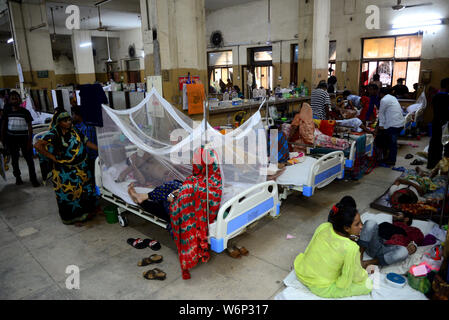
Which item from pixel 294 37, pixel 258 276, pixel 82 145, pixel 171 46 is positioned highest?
pixel 294 37

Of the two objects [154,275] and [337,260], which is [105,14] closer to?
[154,275]

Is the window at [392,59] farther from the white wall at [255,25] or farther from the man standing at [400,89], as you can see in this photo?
the white wall at [255,25]

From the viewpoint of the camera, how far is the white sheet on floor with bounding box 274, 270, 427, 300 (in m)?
2.50

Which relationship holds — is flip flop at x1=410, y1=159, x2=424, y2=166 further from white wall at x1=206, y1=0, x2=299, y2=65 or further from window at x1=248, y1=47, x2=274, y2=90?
window at x1=248, y1=47, x2=274, y2=90

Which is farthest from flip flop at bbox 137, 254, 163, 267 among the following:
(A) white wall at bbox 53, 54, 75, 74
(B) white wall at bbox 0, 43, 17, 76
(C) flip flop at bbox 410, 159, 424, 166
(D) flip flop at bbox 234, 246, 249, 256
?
(A) white wall at bbox 53, 54, 75, 74

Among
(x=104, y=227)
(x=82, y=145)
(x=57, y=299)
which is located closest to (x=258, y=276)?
(x=57, y=299)

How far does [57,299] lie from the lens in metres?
2.71

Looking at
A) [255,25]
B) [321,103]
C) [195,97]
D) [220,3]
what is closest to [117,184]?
[195,97]

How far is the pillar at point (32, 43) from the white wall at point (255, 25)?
6.65m

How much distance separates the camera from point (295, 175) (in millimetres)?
4184

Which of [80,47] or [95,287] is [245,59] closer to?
[80,47]

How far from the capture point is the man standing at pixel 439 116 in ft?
16.4

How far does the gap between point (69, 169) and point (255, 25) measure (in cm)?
1000

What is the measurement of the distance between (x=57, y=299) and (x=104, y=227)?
1.37 meters
